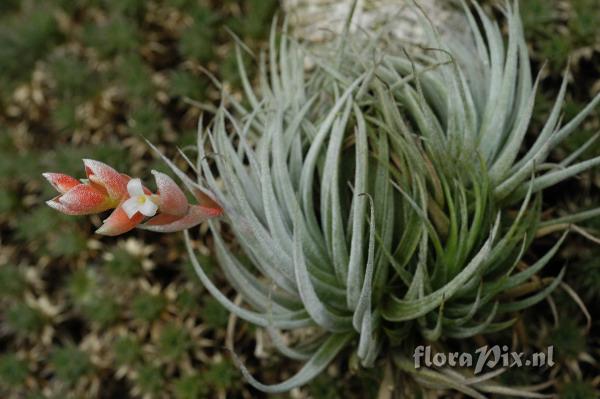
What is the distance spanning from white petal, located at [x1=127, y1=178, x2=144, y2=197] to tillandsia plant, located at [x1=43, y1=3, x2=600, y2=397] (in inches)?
3.8

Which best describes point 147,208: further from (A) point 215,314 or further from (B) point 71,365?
(B) point 71,365

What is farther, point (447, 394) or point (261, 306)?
point (447, 394)

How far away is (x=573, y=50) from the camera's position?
63.7 inches

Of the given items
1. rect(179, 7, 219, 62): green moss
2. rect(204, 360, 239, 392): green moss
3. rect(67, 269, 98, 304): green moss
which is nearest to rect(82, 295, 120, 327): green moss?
rect(67, 269, 98, 304): green moss

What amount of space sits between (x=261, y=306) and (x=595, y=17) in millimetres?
1080

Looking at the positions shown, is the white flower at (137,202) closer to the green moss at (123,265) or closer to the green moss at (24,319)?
the green moss at (123,265)

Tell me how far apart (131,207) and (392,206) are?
19.3 inches

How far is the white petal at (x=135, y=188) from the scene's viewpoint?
3.12ft

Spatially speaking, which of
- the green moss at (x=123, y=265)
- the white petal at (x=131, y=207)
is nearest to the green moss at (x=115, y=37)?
the green moss at (x=123, y=265)

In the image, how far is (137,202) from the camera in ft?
3.13

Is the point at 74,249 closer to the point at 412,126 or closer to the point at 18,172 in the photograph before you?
the point at 18,172

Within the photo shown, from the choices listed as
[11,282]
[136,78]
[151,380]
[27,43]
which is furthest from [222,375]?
[27,43]

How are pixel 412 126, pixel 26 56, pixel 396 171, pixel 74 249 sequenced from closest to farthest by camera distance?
pixel 396 171 → pixel 412 126 → pixel 74 249 → pixel 26 56

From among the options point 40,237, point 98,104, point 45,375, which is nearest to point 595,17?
point 98,104
